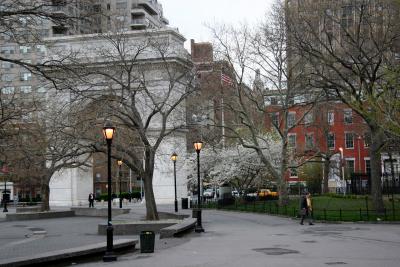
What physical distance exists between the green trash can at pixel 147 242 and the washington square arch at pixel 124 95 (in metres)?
5.17

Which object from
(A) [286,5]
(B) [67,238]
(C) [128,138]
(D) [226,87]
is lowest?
(B) [67,238]

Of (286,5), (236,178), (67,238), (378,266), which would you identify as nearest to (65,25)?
(378,266)

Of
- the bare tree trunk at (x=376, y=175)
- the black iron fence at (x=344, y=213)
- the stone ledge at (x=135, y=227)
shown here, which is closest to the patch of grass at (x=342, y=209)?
the black iron fence at (x=344, y=213)

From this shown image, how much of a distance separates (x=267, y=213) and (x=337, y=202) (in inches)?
298

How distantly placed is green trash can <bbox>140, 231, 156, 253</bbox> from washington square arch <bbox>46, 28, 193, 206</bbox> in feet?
17.0

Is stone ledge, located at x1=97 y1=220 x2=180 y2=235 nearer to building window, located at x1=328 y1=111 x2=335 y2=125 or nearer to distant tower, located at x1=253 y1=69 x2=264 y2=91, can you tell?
distant tower, located at x1=253 y1=69 x2=264 y2=91

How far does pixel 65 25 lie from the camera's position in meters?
15.6

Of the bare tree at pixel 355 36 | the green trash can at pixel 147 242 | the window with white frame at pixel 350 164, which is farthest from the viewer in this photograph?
the window with white frame at pixel 350 164

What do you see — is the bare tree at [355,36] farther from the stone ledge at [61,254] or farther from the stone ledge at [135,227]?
the stone ledge at [61,254]

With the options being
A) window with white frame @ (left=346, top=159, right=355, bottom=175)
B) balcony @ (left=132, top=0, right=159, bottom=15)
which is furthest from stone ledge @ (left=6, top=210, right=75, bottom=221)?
balcony @ (left=132, top=0, right=159, bottom=15)

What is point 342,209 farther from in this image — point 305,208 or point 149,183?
point 149,183

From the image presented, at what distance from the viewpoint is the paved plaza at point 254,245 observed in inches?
687

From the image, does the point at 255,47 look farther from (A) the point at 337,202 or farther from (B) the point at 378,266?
(B) the point at 378,266

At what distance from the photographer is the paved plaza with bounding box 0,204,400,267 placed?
17.5 metres
